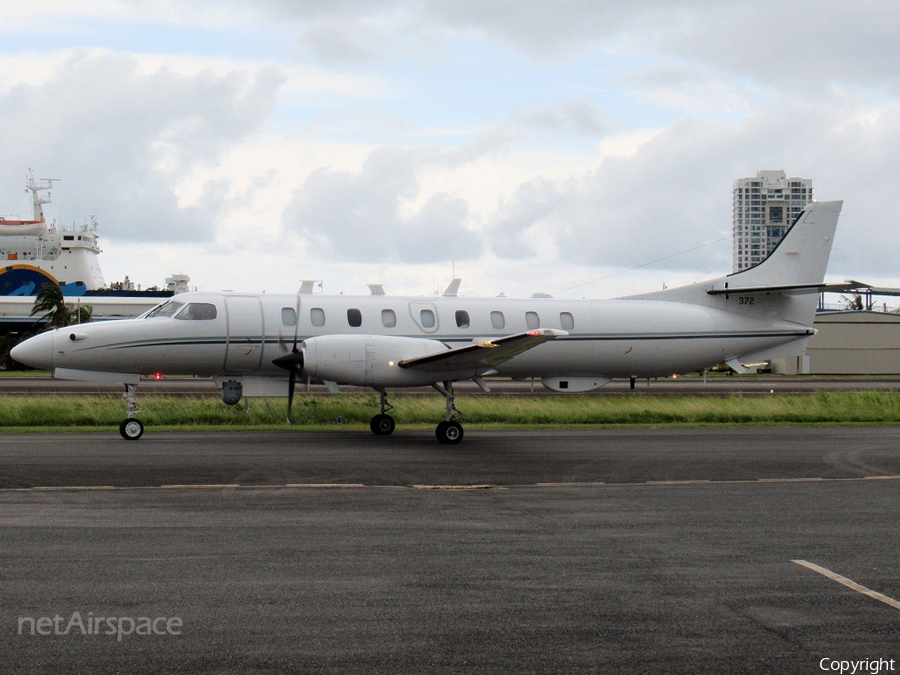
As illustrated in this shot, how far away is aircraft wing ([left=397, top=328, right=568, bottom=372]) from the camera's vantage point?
17078 mm

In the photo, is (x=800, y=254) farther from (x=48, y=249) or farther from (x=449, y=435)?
(x=48, y=249)

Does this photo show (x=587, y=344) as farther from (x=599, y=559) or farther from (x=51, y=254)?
(x=51, y=254)

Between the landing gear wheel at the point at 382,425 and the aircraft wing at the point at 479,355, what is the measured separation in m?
2.60

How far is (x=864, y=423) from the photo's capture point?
83.5 feet

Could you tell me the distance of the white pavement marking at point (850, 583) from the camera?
21.3ft

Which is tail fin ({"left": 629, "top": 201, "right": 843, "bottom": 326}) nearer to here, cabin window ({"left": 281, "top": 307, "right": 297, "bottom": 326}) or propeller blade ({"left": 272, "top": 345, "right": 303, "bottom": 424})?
cabin window ({"left": 281, "top": 307, "right": 297, "bottom": 326})

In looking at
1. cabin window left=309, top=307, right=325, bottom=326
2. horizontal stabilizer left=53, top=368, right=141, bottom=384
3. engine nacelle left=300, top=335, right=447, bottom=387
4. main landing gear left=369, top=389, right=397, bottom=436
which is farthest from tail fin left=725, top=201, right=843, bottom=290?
horizontal stabilizer left=53, top=368, right=141, bottom=384

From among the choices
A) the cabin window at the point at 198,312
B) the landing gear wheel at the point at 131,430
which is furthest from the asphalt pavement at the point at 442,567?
the cabin window at the point at 198,312

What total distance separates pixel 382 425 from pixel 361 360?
280cm

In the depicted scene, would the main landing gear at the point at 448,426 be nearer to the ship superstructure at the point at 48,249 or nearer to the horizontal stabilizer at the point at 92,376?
the horizontal stabilizer at the point at 92,376

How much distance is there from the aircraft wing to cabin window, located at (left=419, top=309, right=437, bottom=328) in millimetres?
2347

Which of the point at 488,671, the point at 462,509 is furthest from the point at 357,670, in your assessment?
the point at 462,509

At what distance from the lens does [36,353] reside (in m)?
18.3

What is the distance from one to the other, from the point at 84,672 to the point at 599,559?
4.34m
